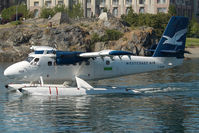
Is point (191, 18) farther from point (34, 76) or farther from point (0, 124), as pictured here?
point (0, 124)

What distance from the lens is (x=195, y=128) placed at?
83.6 ft

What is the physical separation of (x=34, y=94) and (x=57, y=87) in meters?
2.07

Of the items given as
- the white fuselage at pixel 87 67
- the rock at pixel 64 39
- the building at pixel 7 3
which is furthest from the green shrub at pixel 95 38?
the building at pixel 7 3

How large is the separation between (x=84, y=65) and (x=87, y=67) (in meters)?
0.33

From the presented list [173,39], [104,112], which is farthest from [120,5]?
[104,112]

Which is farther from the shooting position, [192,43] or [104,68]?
[192,43]

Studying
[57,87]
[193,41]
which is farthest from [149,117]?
[193,41]

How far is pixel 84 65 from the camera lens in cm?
3872

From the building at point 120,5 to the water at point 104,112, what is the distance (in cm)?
11722

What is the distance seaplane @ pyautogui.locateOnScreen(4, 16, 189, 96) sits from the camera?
3691 cm

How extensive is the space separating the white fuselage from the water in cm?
197

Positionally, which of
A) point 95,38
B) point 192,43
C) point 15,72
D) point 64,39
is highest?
point 15,72

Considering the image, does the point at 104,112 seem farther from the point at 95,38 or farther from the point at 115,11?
the point at 115,11

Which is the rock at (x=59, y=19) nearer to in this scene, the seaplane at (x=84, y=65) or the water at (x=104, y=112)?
the seaplane at (x=84, y=65)
